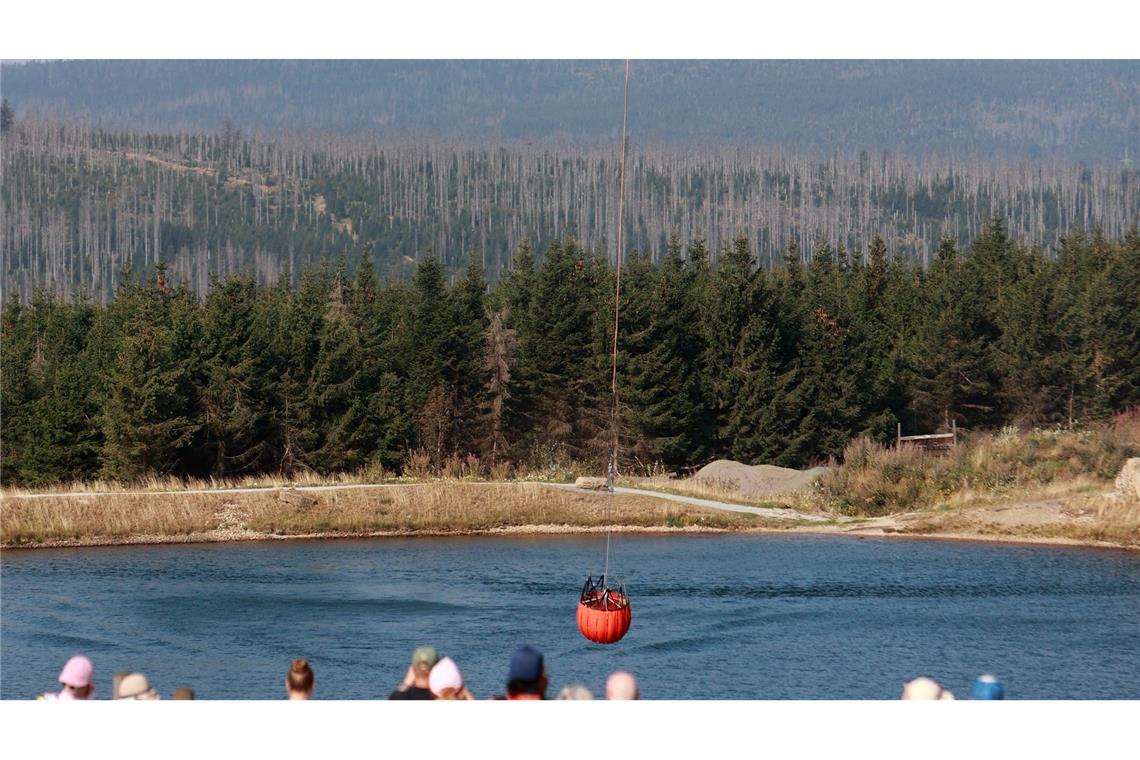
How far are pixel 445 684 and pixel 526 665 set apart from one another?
918mm

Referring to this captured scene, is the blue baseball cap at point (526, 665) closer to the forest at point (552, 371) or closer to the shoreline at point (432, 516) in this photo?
the shoreline at point (432, 516)

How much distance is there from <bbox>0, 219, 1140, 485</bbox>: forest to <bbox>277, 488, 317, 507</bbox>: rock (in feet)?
23.1

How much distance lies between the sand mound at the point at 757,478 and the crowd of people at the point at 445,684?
39713 mm

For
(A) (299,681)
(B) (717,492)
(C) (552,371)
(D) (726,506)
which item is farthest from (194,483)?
(A) (299,681)

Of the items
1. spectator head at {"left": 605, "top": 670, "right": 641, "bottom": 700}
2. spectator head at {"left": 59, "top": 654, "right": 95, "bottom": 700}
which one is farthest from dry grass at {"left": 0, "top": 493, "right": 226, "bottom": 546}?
spectator head at {"left": 605, "top": 670, "right": 641, "bottom": 700}

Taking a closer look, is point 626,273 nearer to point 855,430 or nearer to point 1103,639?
point 855,430

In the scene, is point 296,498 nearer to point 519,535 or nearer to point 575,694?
point 519,535

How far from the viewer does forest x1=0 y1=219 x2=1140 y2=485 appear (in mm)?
58781

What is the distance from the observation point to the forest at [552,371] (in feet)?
193

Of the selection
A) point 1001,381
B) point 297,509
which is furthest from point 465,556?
point 1001,381

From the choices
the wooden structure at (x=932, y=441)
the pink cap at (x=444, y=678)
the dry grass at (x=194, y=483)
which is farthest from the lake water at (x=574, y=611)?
the wooden structure at (x=932, y=441)

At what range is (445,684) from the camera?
15266 mm

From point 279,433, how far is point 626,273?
684 inches
